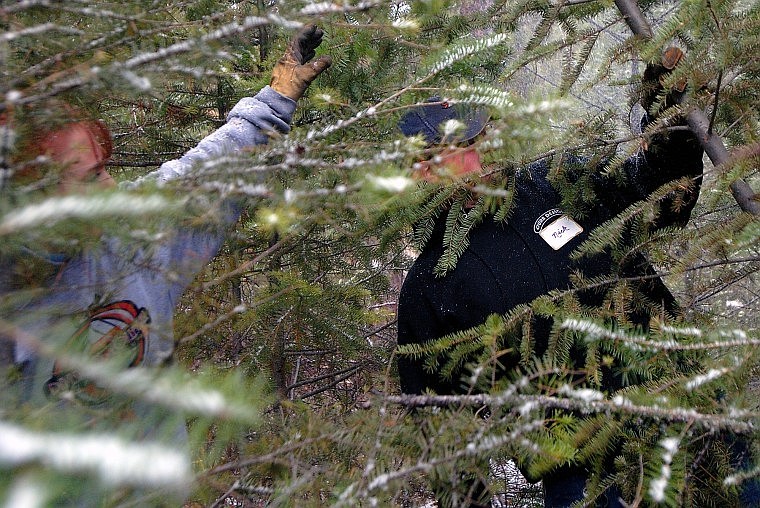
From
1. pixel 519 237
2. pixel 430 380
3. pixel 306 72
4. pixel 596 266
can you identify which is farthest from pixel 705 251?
pixel 306 72

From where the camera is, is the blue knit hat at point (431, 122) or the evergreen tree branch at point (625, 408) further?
the blue knit hat at point (431, 122)

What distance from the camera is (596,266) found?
2.83 metres

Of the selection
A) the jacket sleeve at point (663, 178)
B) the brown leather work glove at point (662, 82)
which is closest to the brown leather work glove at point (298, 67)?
the brown leather work glove at point (662, 82)

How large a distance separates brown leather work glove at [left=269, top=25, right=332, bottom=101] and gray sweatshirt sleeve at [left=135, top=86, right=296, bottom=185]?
5 cm

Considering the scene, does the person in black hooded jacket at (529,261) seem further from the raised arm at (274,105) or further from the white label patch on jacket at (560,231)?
the raised arm at (274,105)

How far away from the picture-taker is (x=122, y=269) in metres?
1.43

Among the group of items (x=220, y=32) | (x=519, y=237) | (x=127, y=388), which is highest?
(x=220, y=32)

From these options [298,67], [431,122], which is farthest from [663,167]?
[298,67]

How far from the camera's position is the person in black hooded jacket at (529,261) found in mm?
2652

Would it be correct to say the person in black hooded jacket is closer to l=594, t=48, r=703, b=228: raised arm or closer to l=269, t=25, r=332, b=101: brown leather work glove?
l=594, t=48, r=703, b=228: raised arm

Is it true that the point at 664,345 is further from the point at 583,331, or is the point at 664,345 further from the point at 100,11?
the point at 100,11

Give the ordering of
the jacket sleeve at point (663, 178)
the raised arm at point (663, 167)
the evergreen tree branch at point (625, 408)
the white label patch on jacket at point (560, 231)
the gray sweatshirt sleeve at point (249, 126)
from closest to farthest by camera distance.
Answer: the evergreen tree branch at point (625, 408), the gray sweatshirt sleeve at point (249, 126), the raised arm at point (663, 167), the jacket sleeve at point (663, 178), the white label patch on jacket at point (560, 231)

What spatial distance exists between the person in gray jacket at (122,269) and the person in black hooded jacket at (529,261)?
680mm

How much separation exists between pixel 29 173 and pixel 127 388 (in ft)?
2.27
